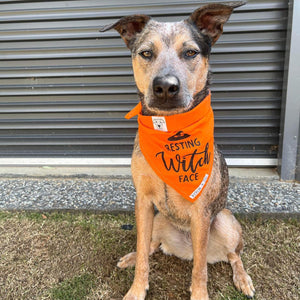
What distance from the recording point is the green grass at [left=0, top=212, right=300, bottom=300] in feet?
8.18

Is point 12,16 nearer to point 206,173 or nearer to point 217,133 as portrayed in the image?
point 217,133

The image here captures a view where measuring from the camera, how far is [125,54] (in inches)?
168

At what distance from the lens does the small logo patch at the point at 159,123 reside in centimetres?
227

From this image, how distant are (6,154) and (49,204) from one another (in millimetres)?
1651

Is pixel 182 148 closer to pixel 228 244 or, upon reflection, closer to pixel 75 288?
pixel 228 244

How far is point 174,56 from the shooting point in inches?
80.1

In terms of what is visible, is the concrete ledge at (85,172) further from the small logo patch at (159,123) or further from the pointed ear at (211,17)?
the pointed ear at (211,17)

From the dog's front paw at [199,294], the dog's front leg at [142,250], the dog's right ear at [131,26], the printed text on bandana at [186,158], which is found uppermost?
the dog's right ear at [131,26]

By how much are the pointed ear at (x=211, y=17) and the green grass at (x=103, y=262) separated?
2.10 metres

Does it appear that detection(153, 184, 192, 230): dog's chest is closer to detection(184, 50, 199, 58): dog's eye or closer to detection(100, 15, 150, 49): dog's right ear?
detection(184, 50, 199, 58): dog's eye

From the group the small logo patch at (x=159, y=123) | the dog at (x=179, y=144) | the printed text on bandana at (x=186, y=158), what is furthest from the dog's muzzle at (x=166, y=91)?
the printed text on bandana at (x=186, y=158)

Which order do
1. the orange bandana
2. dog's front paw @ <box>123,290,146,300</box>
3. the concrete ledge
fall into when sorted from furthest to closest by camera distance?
the concrete ledge
dog's front paw @ <box>123,290,146,300</box>
the orange bandana

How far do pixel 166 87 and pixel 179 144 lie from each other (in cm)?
59

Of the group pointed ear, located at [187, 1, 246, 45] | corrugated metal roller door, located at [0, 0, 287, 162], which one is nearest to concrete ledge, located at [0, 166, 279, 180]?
corrugated metal roller door, located at [0, 0, 287, 162]
